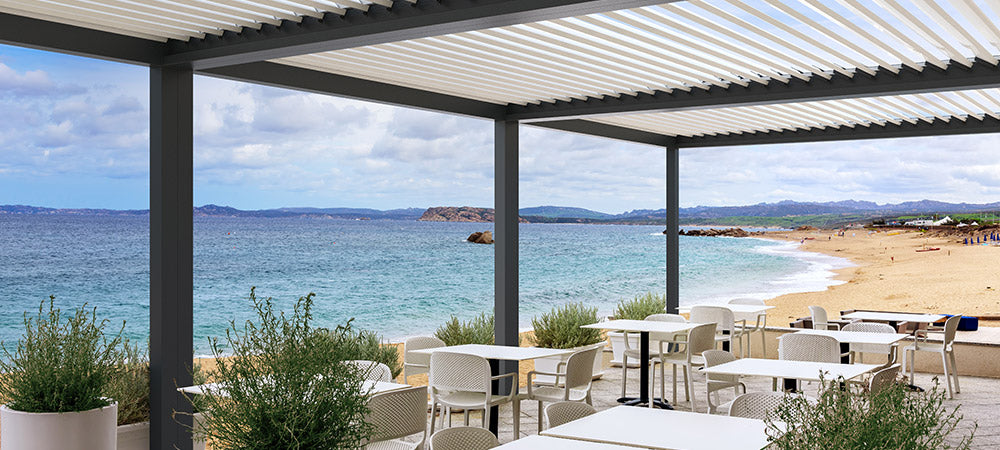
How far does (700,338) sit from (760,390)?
76.0 inches

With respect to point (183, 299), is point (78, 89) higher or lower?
higher

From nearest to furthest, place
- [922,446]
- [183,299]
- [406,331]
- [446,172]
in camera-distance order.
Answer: [922,446]
[183,299]
[406,331]
[446,172]

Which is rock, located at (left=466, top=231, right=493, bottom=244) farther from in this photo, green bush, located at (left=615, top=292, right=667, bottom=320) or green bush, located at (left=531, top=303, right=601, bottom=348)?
A: green bush, located at (left=531, top=303, right=601, bottom=348)

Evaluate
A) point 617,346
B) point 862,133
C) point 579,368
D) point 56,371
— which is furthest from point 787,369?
point 617,346

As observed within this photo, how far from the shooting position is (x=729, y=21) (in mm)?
4719

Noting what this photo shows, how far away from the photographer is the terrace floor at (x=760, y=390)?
6.89m

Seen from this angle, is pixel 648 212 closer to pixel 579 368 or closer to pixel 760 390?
pixel 760 390

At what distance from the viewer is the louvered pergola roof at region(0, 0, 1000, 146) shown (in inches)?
173

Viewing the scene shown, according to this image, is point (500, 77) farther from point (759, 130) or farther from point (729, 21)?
point (759, 130)

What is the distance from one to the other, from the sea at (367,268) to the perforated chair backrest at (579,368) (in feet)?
82.1

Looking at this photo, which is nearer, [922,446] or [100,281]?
[922,446]

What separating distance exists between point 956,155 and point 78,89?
3182 centimetres

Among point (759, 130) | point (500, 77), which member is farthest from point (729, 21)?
point (759, 130)

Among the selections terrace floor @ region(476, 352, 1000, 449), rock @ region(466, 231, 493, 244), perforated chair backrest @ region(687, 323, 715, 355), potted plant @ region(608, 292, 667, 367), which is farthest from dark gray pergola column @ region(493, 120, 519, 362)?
rock @ region(466, 231, 493, 244)
